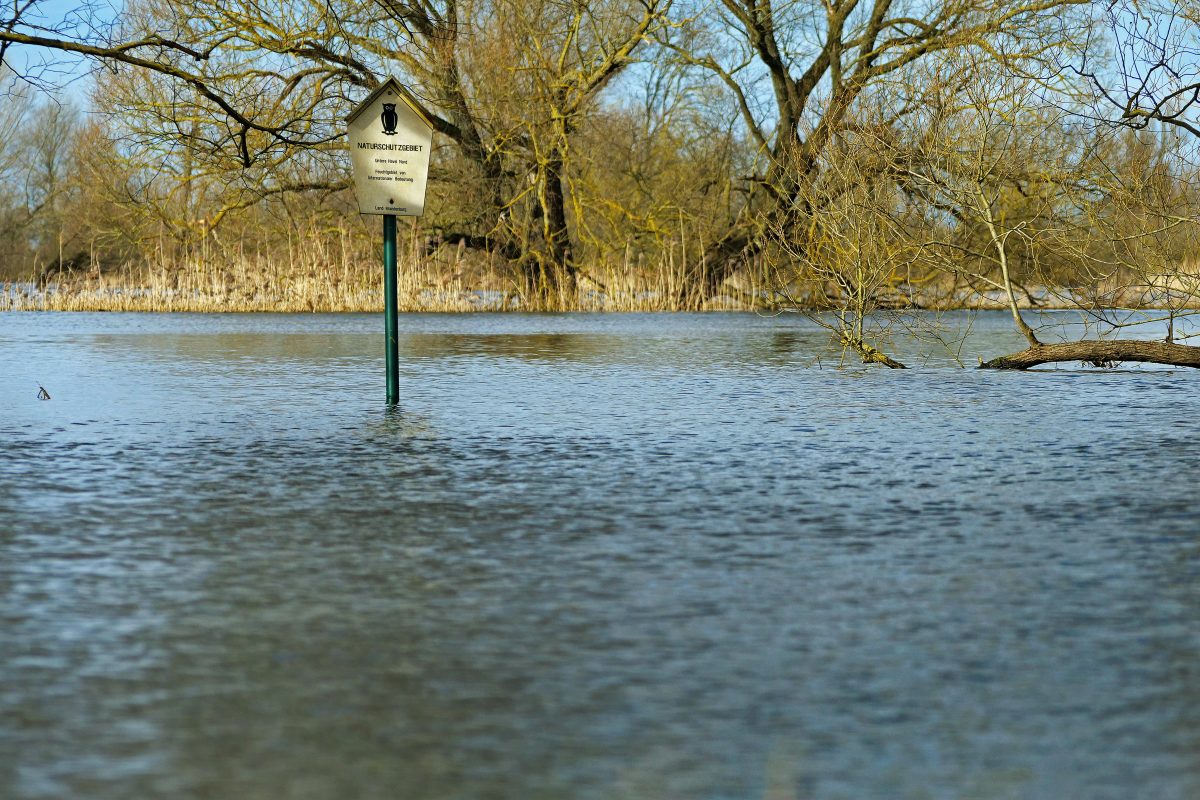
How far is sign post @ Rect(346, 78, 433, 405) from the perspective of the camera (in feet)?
39.8

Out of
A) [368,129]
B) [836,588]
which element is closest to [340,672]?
[836,588]

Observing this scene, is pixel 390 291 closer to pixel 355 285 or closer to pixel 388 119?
pixel 388 119

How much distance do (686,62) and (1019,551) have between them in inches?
1125

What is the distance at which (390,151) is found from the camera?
482 inches

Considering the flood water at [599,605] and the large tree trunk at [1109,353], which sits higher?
the large tree trunk at [1109,353]

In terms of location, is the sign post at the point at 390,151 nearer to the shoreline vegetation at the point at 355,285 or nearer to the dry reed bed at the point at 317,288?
the shoreline vegetation at the point at 355,285

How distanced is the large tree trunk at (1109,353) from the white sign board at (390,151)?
7392 mm

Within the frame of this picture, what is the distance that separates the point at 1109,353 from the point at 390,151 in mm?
8093

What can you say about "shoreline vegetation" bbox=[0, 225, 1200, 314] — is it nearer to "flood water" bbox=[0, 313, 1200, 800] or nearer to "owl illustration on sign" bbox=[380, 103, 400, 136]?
"owl illustration on sign" bbox=[380, 103, 400, 136]

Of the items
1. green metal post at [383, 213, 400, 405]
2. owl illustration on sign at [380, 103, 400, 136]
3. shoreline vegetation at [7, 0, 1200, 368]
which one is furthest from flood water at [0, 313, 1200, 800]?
shoreline vegetation at [7, 0, 1200, 368]

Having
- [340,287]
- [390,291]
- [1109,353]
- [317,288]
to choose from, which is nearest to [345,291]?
[340,287]

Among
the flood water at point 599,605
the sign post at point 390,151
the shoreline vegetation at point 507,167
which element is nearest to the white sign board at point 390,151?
the sign post at point 390,151

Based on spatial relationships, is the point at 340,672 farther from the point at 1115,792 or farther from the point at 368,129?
the point at 368,129

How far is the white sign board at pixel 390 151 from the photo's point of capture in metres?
12.1
